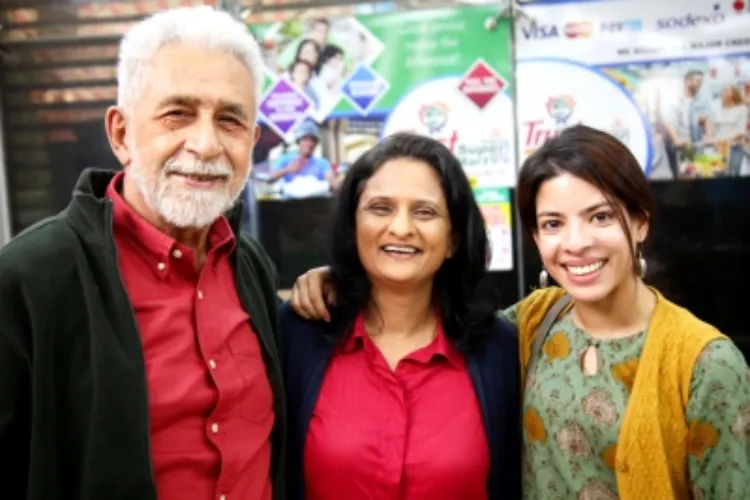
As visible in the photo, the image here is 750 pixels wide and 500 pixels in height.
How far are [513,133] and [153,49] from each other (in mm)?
1891

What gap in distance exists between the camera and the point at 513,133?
2.90 metres

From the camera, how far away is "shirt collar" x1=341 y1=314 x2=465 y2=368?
1704 mm

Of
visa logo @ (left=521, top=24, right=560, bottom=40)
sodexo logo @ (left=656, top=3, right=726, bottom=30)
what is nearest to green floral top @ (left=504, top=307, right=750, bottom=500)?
visa logo @ (left=521, top=24, right=560, bottom=40)

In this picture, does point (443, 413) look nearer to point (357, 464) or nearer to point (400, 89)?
point (357, 464)

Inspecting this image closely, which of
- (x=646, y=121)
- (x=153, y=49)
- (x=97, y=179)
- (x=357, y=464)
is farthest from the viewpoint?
(x=646, y=121)

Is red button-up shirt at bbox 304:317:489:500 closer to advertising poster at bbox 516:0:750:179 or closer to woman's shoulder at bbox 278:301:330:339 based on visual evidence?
woman's shoulder at bbox 278:301:330:339

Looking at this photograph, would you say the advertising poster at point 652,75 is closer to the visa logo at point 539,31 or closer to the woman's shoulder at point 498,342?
the visa logo at point 539,31

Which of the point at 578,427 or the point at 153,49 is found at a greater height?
the point at 153,49

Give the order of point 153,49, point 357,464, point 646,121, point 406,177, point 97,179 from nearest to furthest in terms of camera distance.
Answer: point 153,49 → point 97,179 → point 357,464 → point 406,177 → point 646,121

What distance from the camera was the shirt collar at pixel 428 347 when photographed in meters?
1.70

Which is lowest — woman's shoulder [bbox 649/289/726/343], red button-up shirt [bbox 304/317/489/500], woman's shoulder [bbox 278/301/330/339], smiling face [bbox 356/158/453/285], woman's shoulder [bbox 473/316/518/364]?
red button-up shirt [bbox 304/317/489/500]

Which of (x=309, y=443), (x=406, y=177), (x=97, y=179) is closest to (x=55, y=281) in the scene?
(x=97, y=179)

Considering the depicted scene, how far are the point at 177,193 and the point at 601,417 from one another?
0.97 meters

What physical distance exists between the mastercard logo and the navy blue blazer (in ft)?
5.12
